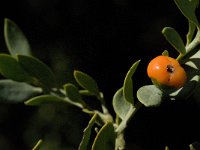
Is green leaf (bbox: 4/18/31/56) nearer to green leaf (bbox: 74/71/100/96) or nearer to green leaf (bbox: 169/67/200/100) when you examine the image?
green leaf (bbox: 74/71/100/96)

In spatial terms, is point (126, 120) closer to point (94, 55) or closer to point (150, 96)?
point (150, 96)

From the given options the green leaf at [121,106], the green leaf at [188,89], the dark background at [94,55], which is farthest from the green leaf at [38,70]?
the dark background at [94,55]

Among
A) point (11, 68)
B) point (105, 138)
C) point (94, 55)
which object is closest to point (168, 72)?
point (105, 138)

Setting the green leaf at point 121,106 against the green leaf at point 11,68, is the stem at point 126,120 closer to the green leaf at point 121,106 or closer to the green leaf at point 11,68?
the green leaf at point 121,106

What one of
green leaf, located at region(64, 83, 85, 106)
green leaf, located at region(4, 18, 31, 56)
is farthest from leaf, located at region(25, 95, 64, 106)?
green leaf, located at region(4, 18, 31, 56)

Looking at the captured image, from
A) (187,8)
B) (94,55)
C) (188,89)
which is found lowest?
(94,55)
